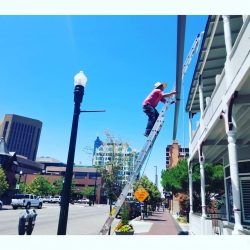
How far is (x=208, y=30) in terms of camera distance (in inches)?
381

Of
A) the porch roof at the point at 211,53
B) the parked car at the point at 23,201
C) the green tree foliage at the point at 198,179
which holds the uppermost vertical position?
the porch roof at the point at 211,53

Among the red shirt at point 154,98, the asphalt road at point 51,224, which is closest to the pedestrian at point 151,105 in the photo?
the red shirt at point 154,98

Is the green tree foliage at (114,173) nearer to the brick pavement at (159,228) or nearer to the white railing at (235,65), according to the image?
the brick pavement at (159,228)

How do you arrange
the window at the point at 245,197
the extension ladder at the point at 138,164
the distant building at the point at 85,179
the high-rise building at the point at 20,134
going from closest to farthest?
the extension ladder at the point at 138,164 < the window at the point at 245,197 < the distant building at the point at 85,179 < the high-rise building at the point at 20,134

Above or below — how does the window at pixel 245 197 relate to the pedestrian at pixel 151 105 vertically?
below

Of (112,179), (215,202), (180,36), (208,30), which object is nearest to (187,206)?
(215,202)

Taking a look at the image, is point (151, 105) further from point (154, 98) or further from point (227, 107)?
point (227, 107)

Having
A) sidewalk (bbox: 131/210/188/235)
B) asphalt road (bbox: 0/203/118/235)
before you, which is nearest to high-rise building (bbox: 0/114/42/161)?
asphalt road (bbox: 0/203/118/235)

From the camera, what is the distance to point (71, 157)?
5402 millimetres

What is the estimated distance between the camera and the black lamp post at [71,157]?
16.5 feet

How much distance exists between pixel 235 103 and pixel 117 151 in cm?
2359

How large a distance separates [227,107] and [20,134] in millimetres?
181492

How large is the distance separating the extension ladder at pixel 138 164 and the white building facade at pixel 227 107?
1632 mm

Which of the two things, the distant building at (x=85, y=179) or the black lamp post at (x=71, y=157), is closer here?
the black lamp post at (x=71, y=157)
